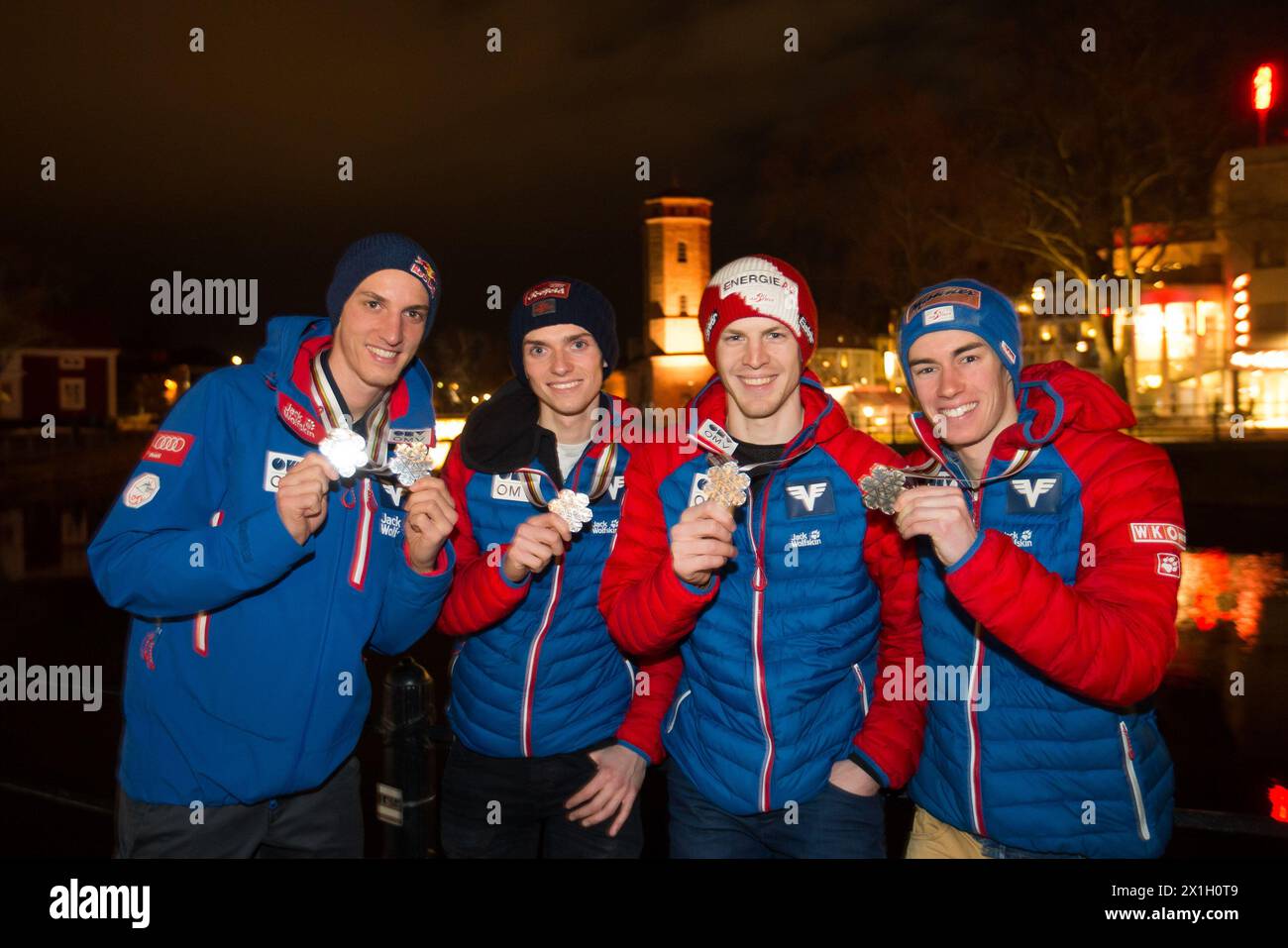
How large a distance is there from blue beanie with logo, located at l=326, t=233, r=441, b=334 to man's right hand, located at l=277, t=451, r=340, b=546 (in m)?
0.88

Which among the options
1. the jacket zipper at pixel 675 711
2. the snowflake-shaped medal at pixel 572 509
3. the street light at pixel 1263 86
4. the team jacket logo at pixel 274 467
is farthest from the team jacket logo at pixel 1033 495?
the street light at pixel 1263 86

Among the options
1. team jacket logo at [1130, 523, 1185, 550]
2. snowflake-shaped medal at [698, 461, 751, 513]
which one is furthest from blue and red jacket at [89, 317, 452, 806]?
team jacket logo at [1130, 523, 1185, 550]

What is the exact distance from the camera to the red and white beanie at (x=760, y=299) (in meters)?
3.35

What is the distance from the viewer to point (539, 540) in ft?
10.3

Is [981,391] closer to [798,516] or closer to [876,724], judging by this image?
[798,516]

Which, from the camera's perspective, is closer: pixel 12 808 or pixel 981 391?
pixel 981 391

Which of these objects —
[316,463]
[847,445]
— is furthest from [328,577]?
[847,445]

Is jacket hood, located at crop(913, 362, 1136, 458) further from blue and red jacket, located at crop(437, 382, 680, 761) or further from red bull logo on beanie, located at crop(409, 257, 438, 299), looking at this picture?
red bull logo on beanie, located at crop(409, 257, 438, 299)

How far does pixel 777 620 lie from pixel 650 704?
690 millimetres

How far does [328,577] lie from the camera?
3.24 m

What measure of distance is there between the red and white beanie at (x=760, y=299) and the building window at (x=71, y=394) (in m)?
62.8

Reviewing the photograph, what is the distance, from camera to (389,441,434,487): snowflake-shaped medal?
324cm

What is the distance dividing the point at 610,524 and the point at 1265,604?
13.3m

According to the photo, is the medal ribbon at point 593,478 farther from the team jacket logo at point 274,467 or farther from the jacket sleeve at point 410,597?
the team jacket logo at point 274,467
